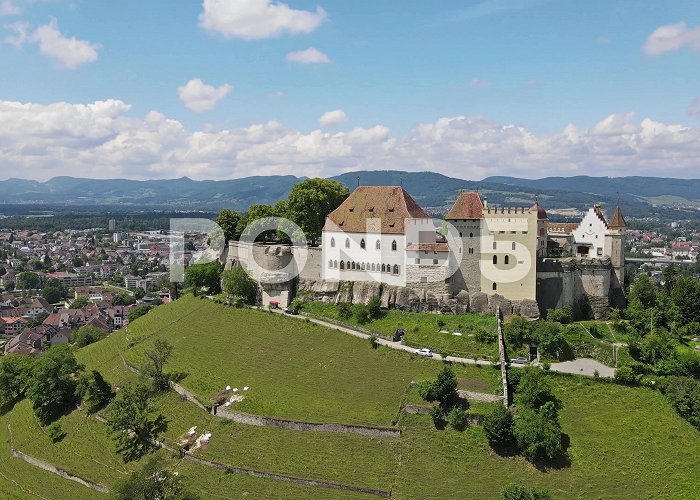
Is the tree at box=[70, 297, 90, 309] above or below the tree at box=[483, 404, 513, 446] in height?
below

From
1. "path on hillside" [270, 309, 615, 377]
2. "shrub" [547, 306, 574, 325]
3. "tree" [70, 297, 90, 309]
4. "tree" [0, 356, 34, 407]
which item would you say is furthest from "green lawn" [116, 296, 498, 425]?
"tree" [70, 297, 90, 309]

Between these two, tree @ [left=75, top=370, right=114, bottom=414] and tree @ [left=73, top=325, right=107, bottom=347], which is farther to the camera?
tree @ [left=73, top=325, right=107, bottom=347]

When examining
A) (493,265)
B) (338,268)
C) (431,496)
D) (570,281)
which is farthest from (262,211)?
(431,496)

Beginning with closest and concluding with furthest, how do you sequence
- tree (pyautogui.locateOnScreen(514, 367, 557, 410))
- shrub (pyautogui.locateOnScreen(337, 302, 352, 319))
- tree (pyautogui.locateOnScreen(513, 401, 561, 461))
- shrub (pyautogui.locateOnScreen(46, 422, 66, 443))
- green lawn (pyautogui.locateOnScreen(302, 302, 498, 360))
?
1. tree (pyautogui.locateOnScreen(513, 401, 561, 461))
2. tree (pyautogui.locateOnScreen(514, 367, 557, 410))
3. green lawn (pyautogui.locateOnScreen(302, 302, 498, 360))
4. shrub (pyautogui.locateOnScreen(46, 422, 66, 443))
5. shrub (pyautogui.locateOnScreen(337, 302, 352, 319))

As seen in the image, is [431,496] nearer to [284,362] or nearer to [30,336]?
[284,362]

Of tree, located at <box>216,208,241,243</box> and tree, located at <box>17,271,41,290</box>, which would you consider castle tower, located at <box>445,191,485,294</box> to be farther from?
tree, located at <box>17,271,41,290</box>

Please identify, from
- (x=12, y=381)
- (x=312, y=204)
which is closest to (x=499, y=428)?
(x=312, y=204)
